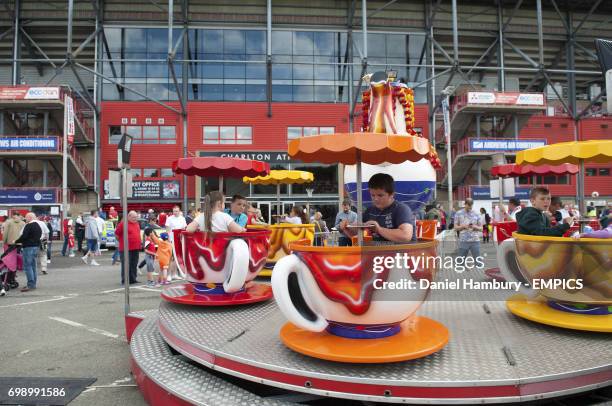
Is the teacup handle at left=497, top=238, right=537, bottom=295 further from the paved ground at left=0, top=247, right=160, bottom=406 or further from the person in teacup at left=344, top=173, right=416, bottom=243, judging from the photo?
the paved ground at left=0, top=247, right=160, bottom=406

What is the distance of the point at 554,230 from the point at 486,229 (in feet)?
57.7

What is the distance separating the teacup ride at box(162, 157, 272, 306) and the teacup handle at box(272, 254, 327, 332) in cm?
162

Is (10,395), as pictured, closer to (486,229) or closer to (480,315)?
(480,315)

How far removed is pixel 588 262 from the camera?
12.2 ft

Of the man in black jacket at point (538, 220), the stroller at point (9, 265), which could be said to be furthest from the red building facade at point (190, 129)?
the man in black jacket at point (538, 220)

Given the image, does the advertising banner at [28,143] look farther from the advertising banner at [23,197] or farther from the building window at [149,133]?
the building window at [149,133]

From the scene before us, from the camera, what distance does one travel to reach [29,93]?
79.5 feet

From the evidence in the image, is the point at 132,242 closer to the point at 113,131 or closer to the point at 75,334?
the point at 75,334

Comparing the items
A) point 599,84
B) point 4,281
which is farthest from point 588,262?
point 599,84

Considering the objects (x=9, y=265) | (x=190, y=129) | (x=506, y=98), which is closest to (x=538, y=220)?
(x=9, y=265)

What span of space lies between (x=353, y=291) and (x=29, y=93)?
27.2 meters

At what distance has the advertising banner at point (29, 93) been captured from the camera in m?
24.2

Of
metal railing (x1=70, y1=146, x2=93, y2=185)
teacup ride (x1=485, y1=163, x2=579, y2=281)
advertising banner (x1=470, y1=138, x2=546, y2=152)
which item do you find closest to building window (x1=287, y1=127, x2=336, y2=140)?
advertising banner (x1=470, y1=138, x2=546, y2=152)

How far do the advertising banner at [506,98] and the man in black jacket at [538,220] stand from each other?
24264 millimetres
